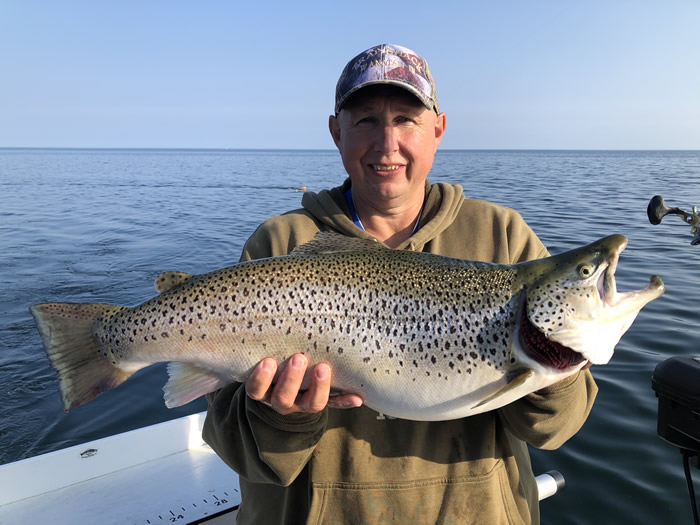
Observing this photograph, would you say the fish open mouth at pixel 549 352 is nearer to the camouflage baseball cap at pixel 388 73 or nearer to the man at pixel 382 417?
the man at pixel 382 417

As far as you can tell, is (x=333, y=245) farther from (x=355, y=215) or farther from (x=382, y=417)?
(x=382, y=417)

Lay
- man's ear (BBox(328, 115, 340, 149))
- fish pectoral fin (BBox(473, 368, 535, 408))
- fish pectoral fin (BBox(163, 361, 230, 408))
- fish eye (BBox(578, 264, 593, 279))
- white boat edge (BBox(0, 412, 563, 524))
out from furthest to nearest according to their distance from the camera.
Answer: white boat edge (BBox(0, 412, 563, 524))
man's ear (BBox(328, 115, 340, 149))
fish pectoral fin (BBox(163, 361, 230, 408))
fish eye (BBox(578, 264, 593, 279))
fish pectoral fin (BBox(473, 368, 535, 408))

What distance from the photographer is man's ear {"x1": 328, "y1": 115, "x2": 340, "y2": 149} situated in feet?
10.9

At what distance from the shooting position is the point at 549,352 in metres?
2.49

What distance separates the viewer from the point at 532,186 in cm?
3500

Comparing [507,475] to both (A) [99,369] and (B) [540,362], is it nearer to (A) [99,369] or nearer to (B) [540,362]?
(B) [540,362]

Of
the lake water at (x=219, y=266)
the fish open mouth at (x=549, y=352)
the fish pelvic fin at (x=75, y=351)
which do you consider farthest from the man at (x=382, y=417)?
the lake water at (x=219, y=266)

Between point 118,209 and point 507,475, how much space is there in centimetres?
3017

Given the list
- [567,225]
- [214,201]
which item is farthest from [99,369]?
[214,201]

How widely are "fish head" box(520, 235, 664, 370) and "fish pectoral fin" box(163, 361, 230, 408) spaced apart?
5.55ft

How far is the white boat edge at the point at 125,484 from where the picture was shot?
429cm

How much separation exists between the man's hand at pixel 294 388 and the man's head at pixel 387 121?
1.15 metres

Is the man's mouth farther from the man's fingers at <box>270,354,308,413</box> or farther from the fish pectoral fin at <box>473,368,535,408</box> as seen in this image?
the fish pectoral fin at <box>473,368,535,408</box>

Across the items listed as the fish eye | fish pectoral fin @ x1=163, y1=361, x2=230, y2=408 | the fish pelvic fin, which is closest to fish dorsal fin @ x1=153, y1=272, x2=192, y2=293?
the fish pelvic fin
